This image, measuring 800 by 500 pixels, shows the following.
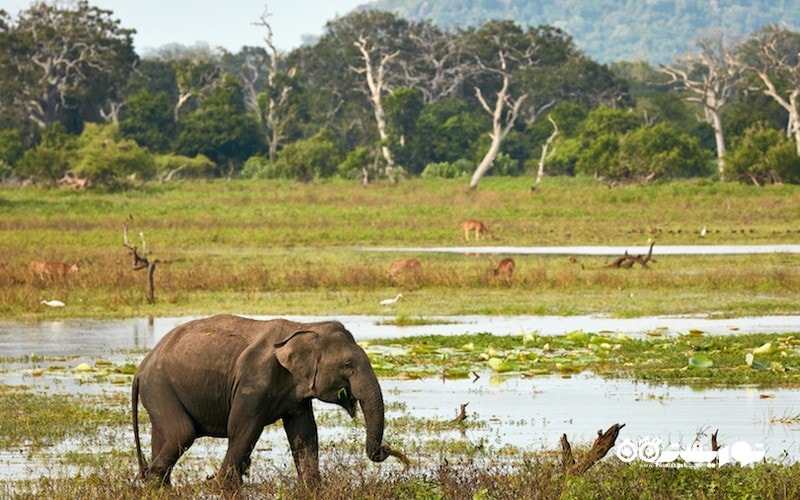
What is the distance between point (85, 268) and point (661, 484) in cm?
2343

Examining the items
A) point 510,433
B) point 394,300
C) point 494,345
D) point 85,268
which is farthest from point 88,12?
point 510,433

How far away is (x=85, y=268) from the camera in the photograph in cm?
3177

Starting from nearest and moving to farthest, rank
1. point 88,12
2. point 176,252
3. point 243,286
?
point 243,286 < point 176,252 < point 88,12

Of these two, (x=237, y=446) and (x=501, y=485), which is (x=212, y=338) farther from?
(x=501, y=485)

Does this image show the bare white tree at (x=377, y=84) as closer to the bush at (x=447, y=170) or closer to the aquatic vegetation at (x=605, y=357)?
the bush at (x=447, y=170)

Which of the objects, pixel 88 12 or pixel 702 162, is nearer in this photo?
pixel 702 162

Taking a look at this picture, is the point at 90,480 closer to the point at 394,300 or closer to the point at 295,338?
the point at 295,338

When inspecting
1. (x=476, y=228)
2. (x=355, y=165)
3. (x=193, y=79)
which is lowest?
(x=476, y=228)

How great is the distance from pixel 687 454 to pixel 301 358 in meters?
3.15

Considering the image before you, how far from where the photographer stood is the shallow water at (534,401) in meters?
13.4

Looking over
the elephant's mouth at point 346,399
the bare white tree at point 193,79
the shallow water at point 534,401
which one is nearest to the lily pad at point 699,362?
the shallow water at point 534,401

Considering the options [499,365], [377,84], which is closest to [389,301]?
[499,365]

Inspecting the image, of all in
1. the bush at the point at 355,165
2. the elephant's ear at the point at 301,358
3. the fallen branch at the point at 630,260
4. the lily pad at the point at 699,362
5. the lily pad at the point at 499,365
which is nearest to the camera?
the elephant's ear at the point at 301,358

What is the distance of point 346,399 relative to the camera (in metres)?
10.4
